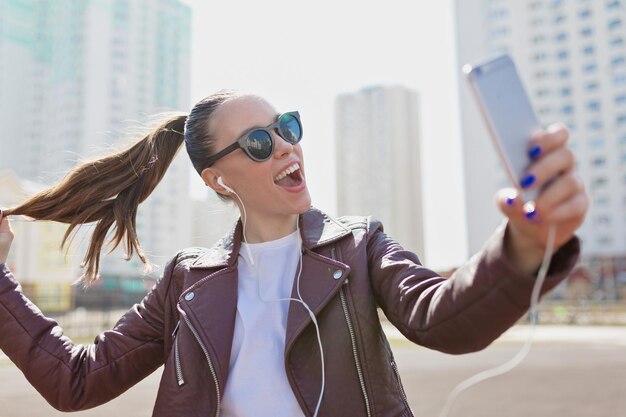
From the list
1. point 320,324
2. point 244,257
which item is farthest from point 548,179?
point 244,257

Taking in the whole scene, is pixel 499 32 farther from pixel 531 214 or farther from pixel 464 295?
pixel 531 214

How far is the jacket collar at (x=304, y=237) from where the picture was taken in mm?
1969

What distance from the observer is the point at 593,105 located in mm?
59219

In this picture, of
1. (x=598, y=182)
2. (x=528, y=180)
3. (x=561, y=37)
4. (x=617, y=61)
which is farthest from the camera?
(x=561, y=37)

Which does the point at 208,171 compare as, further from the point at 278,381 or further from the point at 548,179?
the point at 548,179

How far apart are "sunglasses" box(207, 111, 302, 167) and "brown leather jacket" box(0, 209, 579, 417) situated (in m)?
0.28

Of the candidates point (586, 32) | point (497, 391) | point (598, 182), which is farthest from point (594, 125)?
point (497, 391)

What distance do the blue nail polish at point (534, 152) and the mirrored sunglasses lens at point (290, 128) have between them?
116 cm

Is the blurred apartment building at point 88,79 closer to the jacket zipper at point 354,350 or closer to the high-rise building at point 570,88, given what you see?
the high-rise building at point 570,88

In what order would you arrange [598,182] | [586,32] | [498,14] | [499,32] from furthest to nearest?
1. [498,14]
2. [499,32]
3. [586,32]
4. [598,182]

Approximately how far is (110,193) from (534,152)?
1872 mm

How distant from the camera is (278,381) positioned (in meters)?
1.80

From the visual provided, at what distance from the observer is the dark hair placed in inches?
97.3

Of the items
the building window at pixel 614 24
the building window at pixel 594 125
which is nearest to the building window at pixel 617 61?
the building window at pixel 614 24
